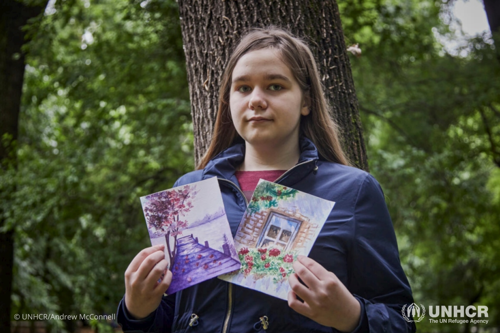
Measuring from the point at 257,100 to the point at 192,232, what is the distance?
53 centimetres

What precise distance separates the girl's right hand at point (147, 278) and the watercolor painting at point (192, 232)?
2.8 inches

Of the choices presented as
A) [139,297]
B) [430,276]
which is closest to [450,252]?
[430,276]

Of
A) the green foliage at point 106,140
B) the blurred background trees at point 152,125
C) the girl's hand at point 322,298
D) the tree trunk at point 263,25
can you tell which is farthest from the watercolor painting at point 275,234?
the green foliage at point 106,140

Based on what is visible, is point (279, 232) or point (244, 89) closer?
point (279, 232)

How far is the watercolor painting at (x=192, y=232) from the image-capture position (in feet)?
5.16

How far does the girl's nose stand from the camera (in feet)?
5.46

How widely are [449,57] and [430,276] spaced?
6.18 metres

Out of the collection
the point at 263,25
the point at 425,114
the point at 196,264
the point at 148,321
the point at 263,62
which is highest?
the point at 263,25

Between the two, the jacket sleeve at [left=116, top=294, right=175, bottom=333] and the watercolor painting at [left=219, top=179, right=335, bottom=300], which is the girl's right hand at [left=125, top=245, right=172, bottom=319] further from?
the watercolor painting at [left=219, top=179, right=335, bottom=300]

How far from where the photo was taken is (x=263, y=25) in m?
2.44

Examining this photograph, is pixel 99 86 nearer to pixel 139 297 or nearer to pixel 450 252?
pixel 139 297

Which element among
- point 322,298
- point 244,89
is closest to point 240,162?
point 244,89

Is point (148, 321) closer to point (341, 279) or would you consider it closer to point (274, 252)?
point (274, 252)

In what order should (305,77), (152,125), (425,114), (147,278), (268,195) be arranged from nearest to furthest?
(147,278), (268,195), (305,77), (152,125), (425,114)
